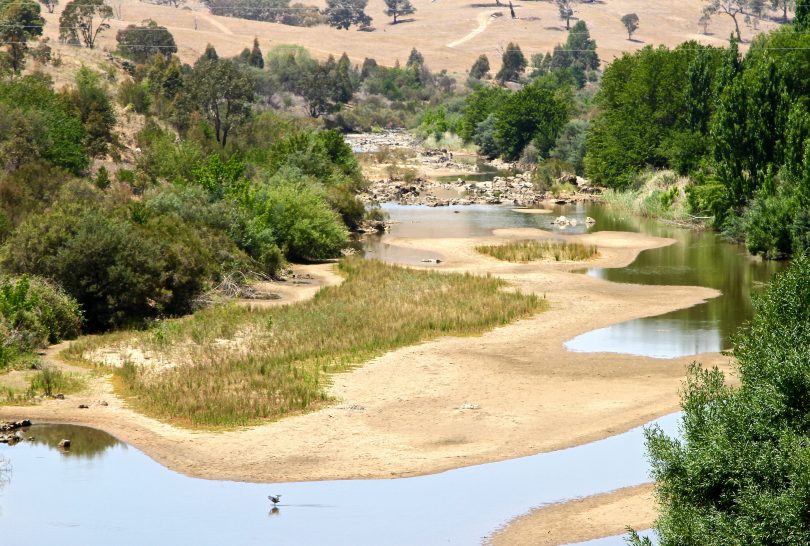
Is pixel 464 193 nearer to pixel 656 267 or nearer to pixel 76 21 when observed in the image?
pixel 656 267

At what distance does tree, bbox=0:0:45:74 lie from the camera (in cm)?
8031

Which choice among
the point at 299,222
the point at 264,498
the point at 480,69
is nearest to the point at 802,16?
the point at 299,222

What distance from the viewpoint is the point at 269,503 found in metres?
22.8

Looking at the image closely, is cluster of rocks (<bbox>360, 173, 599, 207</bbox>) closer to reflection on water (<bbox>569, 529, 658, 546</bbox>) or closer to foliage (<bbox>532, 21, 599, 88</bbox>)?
reflection on water (<bbox>569, 529, 658, 546</bbox>)

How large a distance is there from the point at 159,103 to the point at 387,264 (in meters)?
38.4

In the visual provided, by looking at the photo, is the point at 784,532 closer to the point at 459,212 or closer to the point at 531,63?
the point at 459,212

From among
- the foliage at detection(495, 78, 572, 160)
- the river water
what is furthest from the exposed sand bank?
the foliage at detection(495, 78, 572, 160)

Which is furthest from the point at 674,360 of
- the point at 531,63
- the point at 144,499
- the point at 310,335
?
the point at 531,63

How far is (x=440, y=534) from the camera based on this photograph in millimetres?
21359

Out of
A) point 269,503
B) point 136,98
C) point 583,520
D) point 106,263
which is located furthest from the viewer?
point 136,98

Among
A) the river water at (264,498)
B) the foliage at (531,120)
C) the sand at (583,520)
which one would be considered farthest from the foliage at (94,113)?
the sand at (583,520)

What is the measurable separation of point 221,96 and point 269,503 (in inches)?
2528

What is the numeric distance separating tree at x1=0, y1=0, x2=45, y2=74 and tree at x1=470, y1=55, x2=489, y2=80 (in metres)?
104

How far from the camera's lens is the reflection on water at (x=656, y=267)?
37.1 meters
